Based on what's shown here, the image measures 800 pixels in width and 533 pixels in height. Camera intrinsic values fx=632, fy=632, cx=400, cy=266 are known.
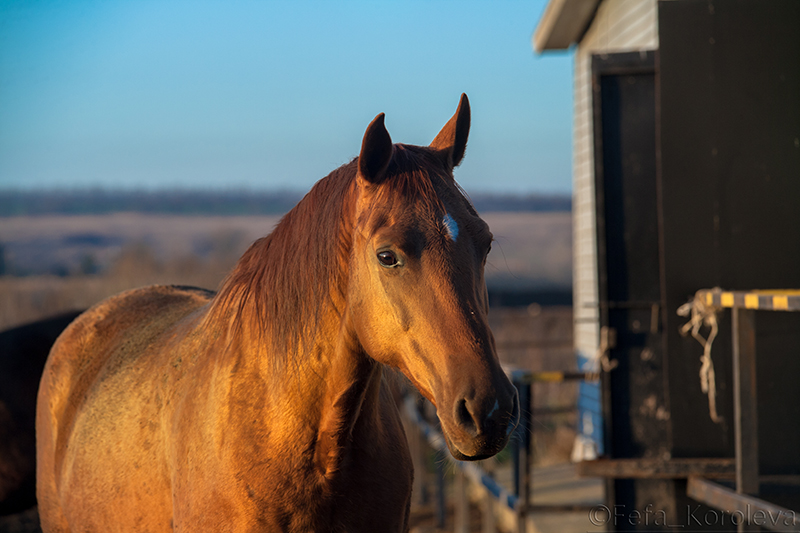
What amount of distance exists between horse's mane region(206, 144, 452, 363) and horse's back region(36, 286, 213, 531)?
1.99 feet

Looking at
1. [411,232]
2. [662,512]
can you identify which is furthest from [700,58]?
[411,232]

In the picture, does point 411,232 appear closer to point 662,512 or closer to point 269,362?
point 269,362

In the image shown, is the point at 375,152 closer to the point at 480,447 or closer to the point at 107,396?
the point at 480,447

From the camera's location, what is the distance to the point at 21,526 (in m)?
5.43

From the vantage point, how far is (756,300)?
2.72 metres

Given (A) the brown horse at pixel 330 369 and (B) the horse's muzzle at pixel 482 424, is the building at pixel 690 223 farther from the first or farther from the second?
(B) the horse's muzzle at pixel 482 424

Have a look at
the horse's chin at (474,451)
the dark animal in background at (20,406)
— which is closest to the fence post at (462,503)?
the dark animal in background at (20,406)

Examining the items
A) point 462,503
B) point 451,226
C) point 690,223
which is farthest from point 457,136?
point 462,503

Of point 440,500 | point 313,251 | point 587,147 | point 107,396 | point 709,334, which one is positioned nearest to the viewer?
point 313,251

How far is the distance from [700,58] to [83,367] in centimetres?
365

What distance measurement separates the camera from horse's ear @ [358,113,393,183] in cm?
167

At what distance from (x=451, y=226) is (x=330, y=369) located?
545mm

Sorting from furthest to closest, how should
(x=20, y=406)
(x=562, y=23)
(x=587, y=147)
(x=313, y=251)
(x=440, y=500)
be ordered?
(x=562, y=23) < (x=587, y=147) < (x=440, y=500) < (x=20, y=406) < (x=313, y=251)

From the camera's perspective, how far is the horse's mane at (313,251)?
1716 mm
